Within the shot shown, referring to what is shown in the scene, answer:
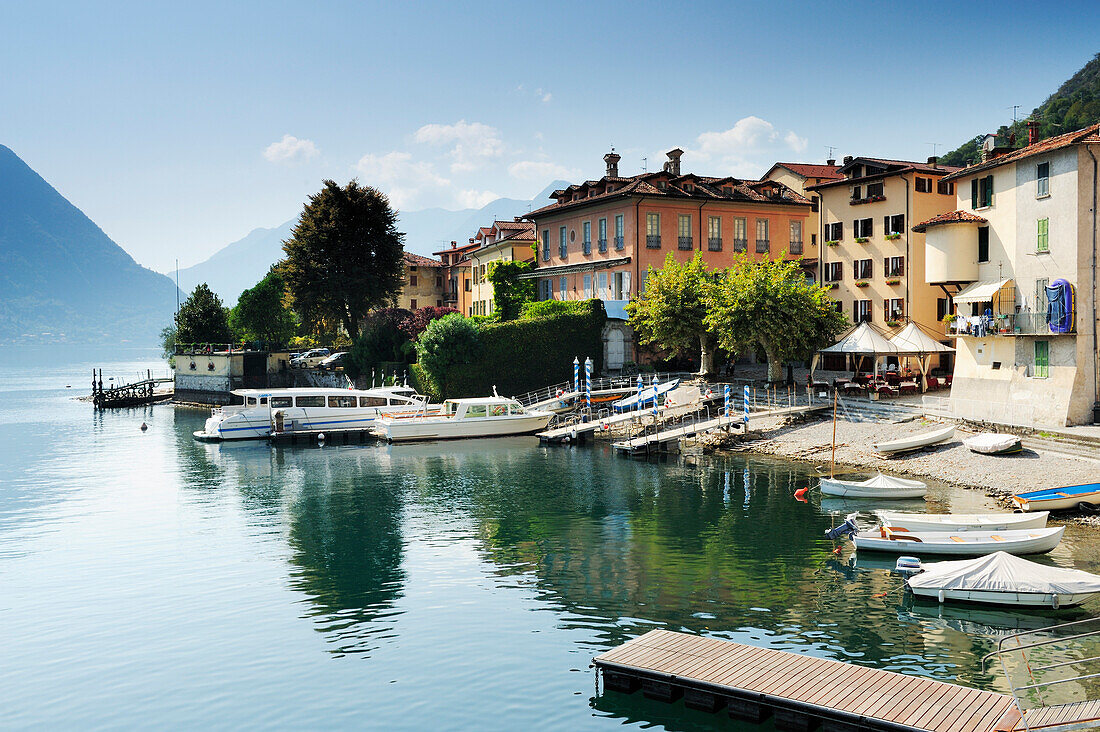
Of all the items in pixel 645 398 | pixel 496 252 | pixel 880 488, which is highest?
pixel 496 252

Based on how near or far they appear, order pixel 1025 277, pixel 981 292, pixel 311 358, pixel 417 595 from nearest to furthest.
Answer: pixel 417 595, pixel 1025 277, pixel 981 292, pixel 311 358

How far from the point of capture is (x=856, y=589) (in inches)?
885

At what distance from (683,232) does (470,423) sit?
21.9 m

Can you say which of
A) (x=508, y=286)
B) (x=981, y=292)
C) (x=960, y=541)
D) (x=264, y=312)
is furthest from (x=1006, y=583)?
(x=264, y=312)

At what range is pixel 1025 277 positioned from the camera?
39281 mm

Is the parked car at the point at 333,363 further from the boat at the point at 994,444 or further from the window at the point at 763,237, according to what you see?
the boat at the point at 994,444

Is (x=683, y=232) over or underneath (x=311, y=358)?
over

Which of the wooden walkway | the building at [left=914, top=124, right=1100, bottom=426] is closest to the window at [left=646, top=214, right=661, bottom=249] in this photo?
the building at [left=914, top=124, right=1100, bottom=426]

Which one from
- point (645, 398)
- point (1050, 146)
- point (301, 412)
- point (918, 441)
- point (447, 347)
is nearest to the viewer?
point (1050, 146)

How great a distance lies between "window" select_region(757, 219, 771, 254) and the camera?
6475 centimetres

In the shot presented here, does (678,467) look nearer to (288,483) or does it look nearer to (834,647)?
(288,483)

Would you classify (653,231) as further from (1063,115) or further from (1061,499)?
(1063,115)

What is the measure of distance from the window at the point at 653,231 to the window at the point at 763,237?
8684mm

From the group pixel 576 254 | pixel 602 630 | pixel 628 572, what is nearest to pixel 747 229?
pixel 576 254
